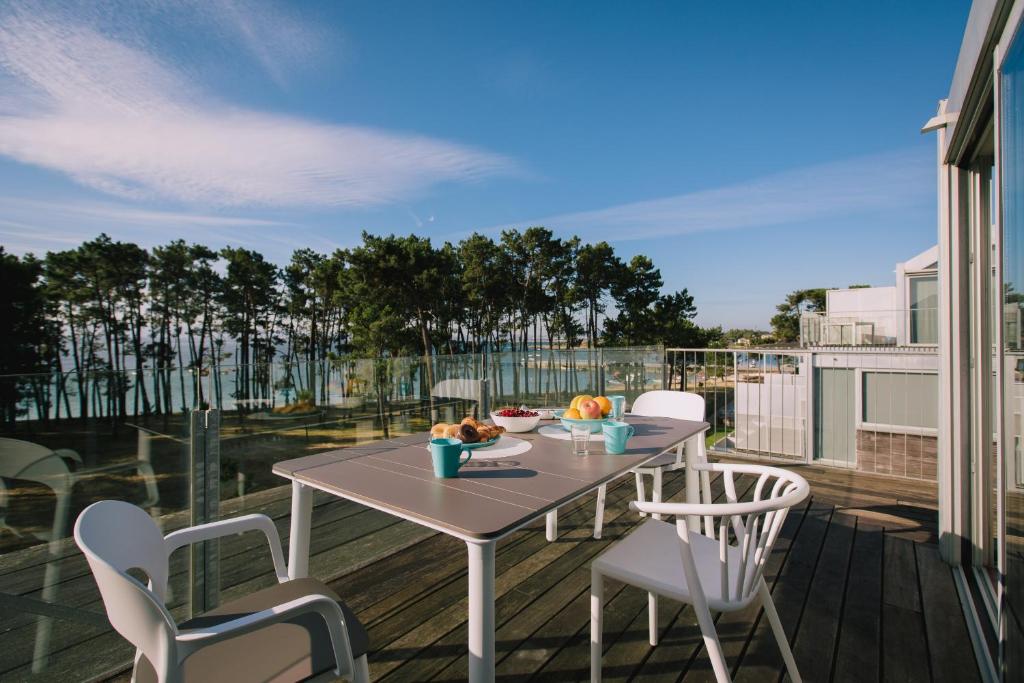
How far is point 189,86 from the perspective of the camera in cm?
1193

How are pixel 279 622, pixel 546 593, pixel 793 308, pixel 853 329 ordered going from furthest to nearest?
pixel 793 308, pixel 853 329, pixel 546 593, pixel 279 622

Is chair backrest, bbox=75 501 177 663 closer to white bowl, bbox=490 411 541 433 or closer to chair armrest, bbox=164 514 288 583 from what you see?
chair armrest, bbox=164 514 288 583

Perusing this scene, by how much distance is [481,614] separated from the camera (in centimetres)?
101

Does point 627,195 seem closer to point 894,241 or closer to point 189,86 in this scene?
point 894,241

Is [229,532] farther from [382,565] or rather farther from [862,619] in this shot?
[862,619]

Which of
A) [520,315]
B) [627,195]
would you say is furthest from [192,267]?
[627,195]

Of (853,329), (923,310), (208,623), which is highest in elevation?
(923,310)

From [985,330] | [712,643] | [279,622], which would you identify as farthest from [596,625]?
[985,330]

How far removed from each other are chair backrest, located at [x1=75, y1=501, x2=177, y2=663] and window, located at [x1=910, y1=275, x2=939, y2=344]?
50.2 feet

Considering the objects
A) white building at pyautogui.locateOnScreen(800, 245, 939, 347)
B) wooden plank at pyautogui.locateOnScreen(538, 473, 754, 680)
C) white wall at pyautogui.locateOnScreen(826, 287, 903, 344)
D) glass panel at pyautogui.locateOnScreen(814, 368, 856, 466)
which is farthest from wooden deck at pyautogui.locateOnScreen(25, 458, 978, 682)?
white wall at pyautogui.locateOnScreen(826, 287, 903, 344)

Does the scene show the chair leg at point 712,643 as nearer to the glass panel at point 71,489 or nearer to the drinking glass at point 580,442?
the drinking glass at point 580,442

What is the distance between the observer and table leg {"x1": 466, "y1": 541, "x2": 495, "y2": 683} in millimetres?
1001

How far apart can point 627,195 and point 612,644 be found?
27.1 meters

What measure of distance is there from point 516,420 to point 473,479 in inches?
25.8
